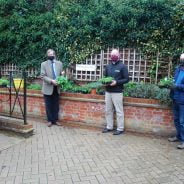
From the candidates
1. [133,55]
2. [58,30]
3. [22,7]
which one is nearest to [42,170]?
[133,55]

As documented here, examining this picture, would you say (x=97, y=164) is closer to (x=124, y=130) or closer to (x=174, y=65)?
(x=124, y=130)

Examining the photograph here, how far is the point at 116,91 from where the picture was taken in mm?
7180

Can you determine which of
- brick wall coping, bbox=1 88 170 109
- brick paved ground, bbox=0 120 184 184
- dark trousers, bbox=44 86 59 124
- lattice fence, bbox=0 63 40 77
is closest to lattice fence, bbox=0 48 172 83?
lattice fence, bbox=0 63 40 77

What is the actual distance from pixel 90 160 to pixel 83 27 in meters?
4.83

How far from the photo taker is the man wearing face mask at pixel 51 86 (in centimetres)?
782

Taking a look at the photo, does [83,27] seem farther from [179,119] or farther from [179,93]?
[179,119]

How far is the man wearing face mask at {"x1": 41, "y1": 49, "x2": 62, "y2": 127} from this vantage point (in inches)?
308

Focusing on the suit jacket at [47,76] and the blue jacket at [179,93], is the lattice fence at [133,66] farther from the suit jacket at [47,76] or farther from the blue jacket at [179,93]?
the blue jacket at [179,93]

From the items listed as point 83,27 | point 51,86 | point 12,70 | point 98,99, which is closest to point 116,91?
point 98,99

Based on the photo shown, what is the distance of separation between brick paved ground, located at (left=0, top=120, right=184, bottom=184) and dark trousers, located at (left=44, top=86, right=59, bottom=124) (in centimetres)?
70

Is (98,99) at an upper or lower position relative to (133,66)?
lower

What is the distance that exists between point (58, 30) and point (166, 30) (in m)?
3.17

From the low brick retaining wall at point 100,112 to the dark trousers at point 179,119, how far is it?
0.38 m

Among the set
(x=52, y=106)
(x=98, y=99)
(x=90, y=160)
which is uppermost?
(x=98, y=99)
